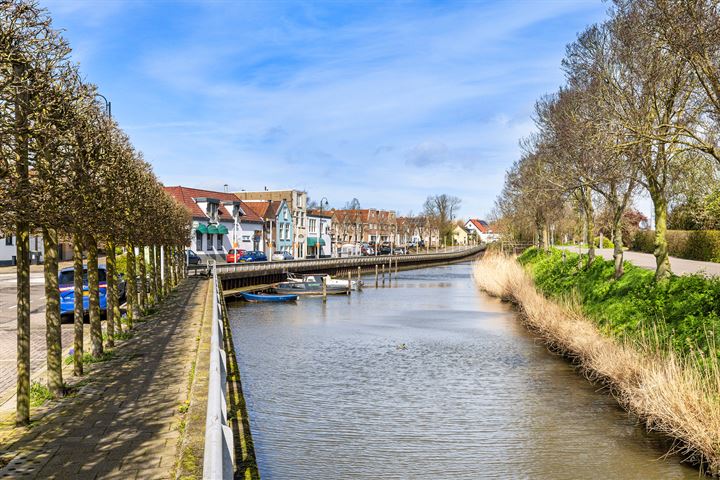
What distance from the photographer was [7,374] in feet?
43.3

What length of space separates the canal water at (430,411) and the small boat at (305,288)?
756 inches

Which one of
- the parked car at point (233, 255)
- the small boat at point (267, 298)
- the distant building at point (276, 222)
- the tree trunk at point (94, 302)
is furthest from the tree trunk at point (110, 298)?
the distant building at point (276, 222)

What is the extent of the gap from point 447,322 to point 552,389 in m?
15.0

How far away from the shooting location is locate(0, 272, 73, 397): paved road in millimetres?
13602

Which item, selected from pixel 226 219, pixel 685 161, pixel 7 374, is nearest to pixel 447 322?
pixel 685 161

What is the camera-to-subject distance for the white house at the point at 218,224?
67000 millimetres

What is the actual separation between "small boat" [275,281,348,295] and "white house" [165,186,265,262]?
17137 millimetres

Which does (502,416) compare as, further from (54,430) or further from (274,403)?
(54,430)

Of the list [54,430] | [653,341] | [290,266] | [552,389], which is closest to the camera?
[54,430]

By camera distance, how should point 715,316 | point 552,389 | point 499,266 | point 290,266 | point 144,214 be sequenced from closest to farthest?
point 715,316, point 552,389, point 144,214, point 499,266, point 290,266

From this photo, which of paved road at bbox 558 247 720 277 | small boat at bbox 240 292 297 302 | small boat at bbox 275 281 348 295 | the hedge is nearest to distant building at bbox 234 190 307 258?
small boat at bbox 275 281 348 295

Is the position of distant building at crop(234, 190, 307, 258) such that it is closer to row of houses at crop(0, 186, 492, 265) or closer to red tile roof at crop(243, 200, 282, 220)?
row of houses at crop(0, 186, 492, 265)

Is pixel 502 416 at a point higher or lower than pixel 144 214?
lower

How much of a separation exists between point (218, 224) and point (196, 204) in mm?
3207
